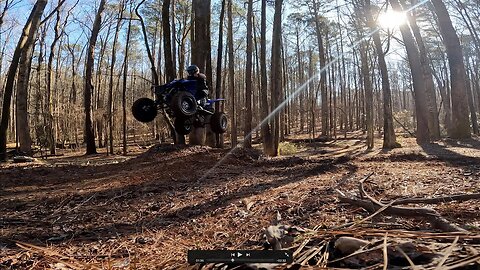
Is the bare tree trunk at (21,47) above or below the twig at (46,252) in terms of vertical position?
above

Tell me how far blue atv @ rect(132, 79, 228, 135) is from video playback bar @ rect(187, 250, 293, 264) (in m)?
5.91

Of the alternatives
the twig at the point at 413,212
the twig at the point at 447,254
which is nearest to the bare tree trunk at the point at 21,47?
the twig at the point at 413,212

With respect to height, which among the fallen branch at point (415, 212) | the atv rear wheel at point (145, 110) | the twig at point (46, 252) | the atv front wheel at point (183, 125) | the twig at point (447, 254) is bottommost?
the twig at point (46, 252)

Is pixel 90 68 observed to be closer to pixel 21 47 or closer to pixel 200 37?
pixel 21 47

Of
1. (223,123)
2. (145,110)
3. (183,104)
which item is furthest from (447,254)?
(223,123)

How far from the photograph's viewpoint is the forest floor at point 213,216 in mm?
1833

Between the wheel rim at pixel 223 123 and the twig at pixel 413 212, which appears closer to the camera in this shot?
the twig at pixel 413 212

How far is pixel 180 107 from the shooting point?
7367 mm

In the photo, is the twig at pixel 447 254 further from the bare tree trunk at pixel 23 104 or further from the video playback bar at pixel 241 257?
the bare tree trunk at pixel 23 104

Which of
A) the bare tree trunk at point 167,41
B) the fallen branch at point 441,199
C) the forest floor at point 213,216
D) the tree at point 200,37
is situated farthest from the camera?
the bare tree trunk at point 167,41

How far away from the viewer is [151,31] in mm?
26672

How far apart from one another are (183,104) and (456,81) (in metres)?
10.5

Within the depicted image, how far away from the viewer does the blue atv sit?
7.50 metres

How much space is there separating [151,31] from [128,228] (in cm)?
2604
